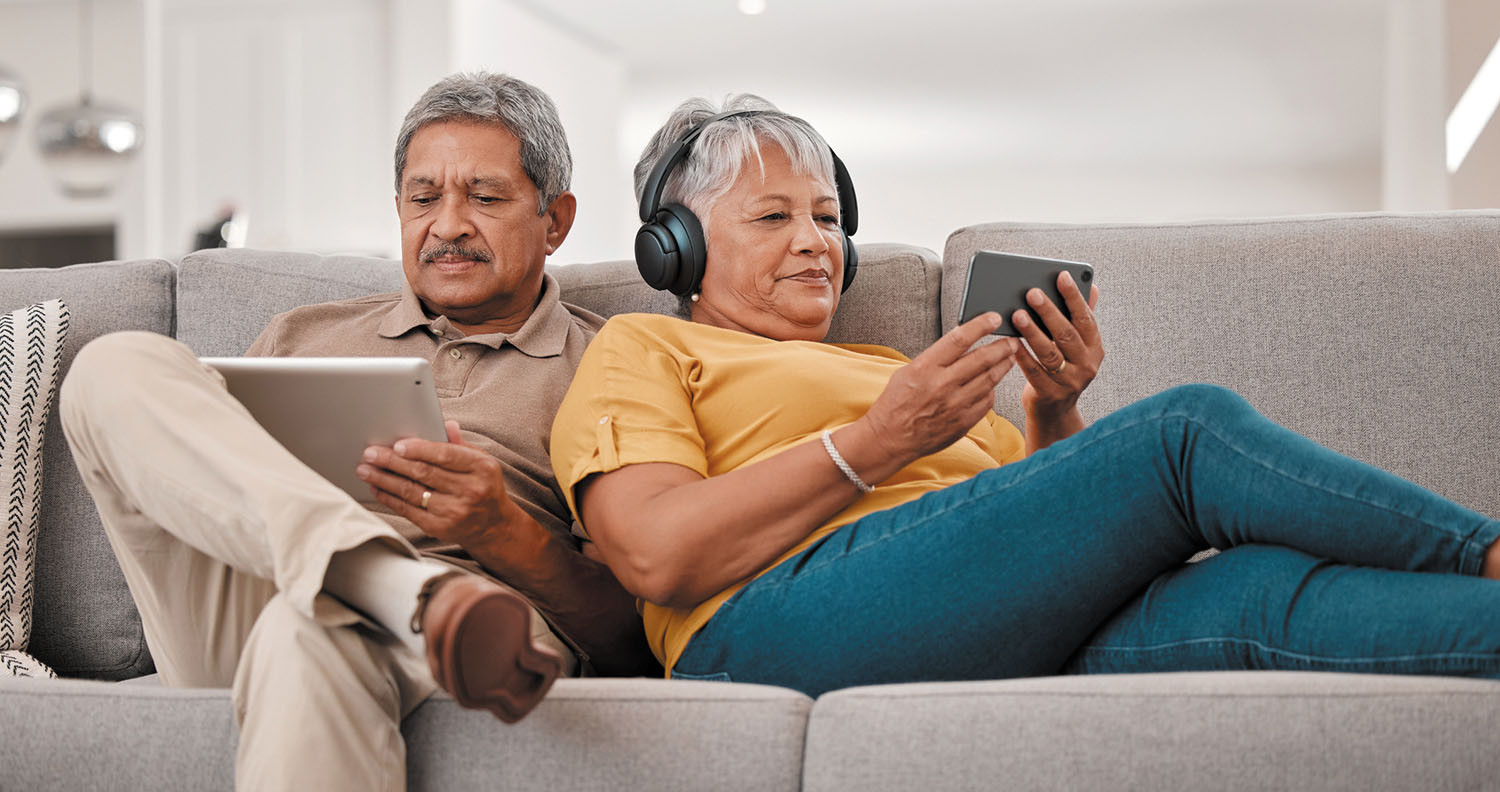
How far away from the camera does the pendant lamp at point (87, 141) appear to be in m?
3.37

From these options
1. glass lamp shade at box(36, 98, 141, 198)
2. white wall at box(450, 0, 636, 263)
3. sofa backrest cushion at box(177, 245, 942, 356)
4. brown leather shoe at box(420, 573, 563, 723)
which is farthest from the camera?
white wall at box(450, 0, 636, 263)

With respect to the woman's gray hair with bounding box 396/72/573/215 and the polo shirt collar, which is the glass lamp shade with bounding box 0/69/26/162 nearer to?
the woman's gray hair with bounding box 396/72/573/215

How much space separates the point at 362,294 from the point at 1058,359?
3.48 ft

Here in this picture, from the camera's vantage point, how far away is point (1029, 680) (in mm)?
1131

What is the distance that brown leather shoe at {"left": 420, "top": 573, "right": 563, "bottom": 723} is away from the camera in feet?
3.30

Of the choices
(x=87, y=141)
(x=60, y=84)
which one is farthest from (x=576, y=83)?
(x=87, y=141)

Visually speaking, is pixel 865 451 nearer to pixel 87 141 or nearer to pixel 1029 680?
pixel 1029 680

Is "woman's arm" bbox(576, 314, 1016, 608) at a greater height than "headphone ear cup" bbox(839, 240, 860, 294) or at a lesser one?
lesser

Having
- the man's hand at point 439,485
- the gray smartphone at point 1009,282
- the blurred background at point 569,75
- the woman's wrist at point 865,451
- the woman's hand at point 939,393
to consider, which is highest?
the blurred background at point 569,75

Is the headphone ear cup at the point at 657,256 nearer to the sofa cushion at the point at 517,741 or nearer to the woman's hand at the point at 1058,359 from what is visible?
the woman's hand at the point at 1058,359

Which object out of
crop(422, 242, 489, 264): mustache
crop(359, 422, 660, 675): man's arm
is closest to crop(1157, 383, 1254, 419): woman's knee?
crop(359, 422, 660, 675): man's arm

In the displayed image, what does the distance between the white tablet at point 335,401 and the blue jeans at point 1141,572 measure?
15.4 inches

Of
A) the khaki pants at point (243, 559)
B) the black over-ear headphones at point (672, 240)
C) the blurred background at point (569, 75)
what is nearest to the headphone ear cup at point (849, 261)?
the black over-ear headphones at point (672, 240)

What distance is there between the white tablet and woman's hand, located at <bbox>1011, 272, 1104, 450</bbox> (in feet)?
2.11
